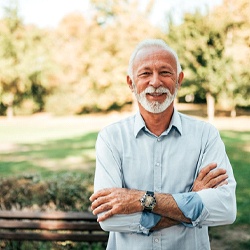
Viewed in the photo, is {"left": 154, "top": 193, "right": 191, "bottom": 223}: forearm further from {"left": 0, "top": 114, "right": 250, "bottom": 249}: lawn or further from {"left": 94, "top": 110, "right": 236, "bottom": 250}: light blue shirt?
{"left": 0, "top": 114, "right": 250, "bottom": 249}: lawn

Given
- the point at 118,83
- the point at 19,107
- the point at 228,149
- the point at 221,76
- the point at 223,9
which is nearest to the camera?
the point at 228,149

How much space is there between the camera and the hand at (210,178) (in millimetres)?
2098

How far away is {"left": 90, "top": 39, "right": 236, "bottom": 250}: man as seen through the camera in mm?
2006

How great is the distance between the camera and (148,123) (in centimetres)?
225

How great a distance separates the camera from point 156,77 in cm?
216

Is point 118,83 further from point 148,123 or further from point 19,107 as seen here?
point 148,123

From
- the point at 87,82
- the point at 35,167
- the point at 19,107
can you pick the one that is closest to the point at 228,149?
the point at 35,167

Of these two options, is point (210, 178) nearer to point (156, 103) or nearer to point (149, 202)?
point (149, 202)

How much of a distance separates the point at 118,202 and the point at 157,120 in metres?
0.57

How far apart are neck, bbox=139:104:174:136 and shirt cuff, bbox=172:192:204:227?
451mm

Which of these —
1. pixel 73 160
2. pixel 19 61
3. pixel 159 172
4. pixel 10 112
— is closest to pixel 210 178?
pixel 159 172

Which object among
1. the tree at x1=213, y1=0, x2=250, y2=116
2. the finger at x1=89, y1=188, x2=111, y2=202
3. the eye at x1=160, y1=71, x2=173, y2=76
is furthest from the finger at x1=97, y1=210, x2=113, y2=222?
the tree at x1=213, y1=0, x2=250, y2=116

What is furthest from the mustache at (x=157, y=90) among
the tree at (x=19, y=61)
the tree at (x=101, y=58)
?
the tree at (x=19, y=61)

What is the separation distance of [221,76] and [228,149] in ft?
40.1
